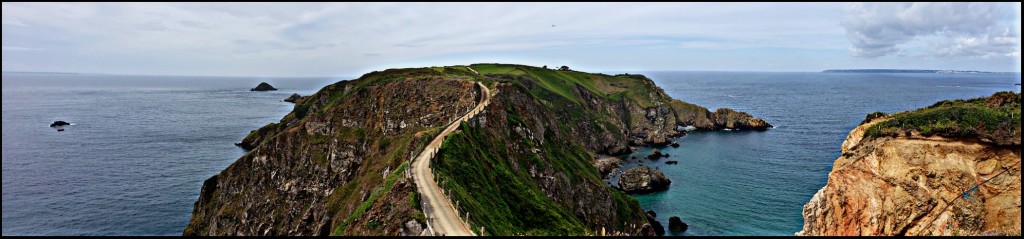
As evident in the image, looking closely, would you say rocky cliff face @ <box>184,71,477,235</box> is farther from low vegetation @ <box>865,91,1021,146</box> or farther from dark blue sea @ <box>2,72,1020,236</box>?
low vegetation @ <box>865,91,1021,146</box>

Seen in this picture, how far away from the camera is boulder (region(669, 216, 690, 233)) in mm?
71688

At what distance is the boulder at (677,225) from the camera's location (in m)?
71.7

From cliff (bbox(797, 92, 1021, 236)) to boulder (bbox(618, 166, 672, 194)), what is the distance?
146ft

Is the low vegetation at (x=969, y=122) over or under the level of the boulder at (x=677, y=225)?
over

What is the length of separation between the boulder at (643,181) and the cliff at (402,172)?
29.5ft

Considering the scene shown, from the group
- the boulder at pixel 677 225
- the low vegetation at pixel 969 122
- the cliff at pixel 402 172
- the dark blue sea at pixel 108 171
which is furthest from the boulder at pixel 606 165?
the dark blue sea at pixel 108 171

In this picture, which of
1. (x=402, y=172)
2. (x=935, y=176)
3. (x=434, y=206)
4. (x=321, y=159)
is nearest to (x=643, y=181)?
(x=935, y=176)

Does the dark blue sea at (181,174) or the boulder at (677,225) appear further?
the dark blue sea at (181,174)

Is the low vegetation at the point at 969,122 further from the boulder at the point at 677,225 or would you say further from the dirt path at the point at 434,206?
the dirt path at the point at 434,206

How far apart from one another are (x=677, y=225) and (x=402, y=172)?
4398cm

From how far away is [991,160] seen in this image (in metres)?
39.4

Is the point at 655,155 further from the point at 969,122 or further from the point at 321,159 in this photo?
the point at 969,122

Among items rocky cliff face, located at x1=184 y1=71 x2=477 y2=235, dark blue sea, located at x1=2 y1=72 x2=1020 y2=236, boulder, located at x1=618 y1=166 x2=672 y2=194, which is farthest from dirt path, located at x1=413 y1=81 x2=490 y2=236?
boulder, located at x1=618 y1=166 x2=672 y2=194

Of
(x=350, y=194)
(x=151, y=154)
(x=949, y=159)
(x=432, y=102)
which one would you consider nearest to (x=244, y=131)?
(x=151, y=154)
